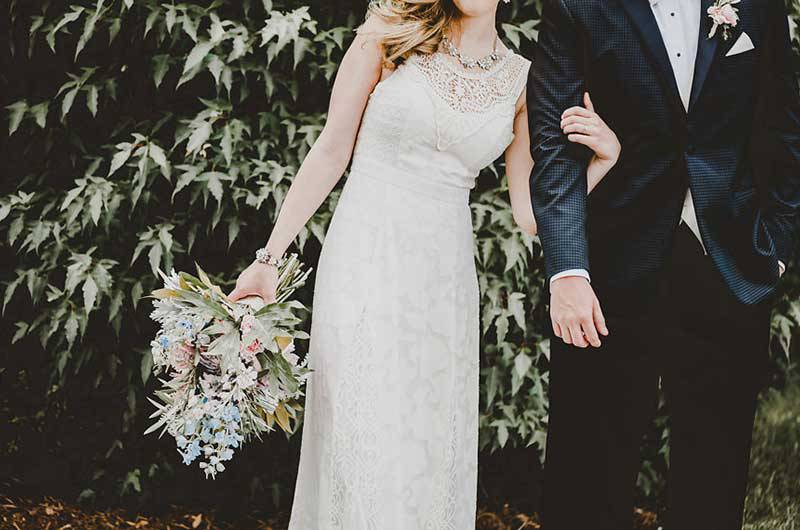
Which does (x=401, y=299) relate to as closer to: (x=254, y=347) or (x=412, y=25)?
(x=254, y=347)

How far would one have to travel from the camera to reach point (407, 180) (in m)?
2.46

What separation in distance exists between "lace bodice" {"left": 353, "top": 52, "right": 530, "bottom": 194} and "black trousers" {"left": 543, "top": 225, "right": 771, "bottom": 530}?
570 mm

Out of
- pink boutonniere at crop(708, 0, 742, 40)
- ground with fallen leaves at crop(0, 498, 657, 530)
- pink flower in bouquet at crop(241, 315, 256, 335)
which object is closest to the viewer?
pink boutonniere at crop(708, 0, 742, 40)

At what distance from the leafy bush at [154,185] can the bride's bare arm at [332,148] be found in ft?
2.48

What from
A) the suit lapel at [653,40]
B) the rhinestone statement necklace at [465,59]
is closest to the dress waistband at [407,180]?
the rhinestone statement necklace at [465,59]

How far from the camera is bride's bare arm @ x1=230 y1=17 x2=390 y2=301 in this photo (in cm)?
243

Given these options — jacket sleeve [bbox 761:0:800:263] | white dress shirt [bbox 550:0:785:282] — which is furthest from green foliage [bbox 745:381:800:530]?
white dress shirt [bbox 550:0:785:282]

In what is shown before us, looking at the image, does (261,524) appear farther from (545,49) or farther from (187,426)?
(545,49)

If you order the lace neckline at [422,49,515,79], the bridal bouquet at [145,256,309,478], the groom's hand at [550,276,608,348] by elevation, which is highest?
the lace neckline at [422,49,515,79]

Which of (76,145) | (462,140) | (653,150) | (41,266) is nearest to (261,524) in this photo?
(41,266)

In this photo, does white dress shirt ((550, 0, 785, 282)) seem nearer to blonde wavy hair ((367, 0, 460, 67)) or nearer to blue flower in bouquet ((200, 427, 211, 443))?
blonde wavy hair ((367, 0, 460, 67))

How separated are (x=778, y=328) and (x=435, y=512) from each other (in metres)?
1.83

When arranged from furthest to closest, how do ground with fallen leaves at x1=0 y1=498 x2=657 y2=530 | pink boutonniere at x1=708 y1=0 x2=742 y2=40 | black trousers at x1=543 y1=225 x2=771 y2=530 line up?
ground with fallen leaves at x1=0 y1=498 x2=657 y2=530 → black trousers at x1=543 y1=225 x2=771 y2=530 → pink boutonniere at x1=708 y1=0 x2=742 y2=40

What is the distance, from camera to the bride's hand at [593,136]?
2.12 m
